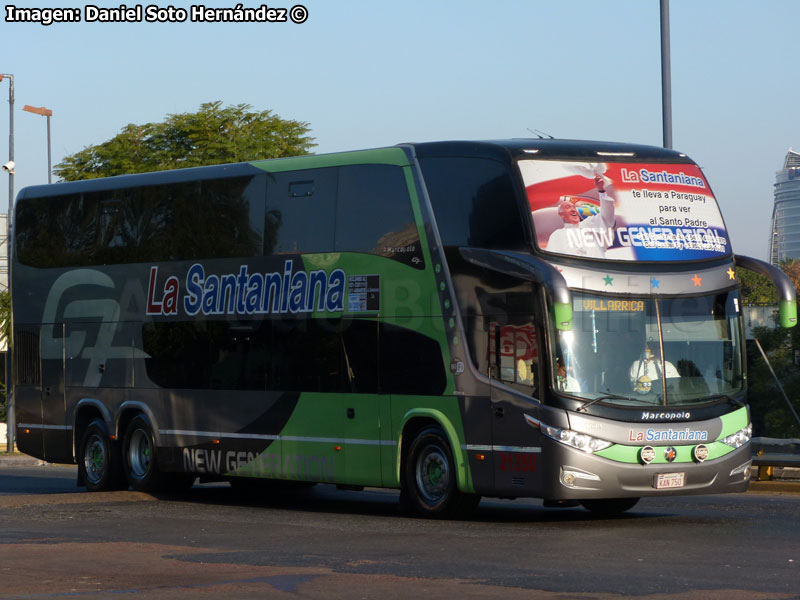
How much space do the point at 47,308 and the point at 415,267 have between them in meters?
7.80

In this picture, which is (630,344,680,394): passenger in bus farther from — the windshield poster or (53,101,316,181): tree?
(53,101,316,181): tree

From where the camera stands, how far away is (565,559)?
12062mm

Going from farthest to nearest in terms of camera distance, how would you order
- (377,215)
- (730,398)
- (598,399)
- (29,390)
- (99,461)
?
(29,390) → (99,461) → (377,215) → (730,398) → (598,399)

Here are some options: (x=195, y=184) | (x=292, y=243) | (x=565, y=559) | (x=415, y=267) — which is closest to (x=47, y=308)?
(x=195, y=184)

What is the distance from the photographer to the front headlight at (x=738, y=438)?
629 inches

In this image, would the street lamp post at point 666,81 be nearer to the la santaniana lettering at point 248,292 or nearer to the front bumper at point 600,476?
the la santaniana lettering at point 248,292

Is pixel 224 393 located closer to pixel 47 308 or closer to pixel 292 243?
pixel 292 243

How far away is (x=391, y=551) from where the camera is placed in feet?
42.3

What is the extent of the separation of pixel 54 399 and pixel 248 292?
15.8ft

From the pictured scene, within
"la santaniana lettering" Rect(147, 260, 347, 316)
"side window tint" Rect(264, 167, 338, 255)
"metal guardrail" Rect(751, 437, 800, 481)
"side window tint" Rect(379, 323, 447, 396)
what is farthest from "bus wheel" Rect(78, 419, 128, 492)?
"metal guardrail" Rect(751, 437, 800, 481)

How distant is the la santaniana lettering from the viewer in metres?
18.1

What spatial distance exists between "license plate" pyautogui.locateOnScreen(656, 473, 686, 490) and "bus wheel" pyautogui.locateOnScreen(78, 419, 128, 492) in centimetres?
888

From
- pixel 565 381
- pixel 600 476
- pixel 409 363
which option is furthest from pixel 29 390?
pixel 600 476

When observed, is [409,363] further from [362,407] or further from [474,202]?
[474,202]
